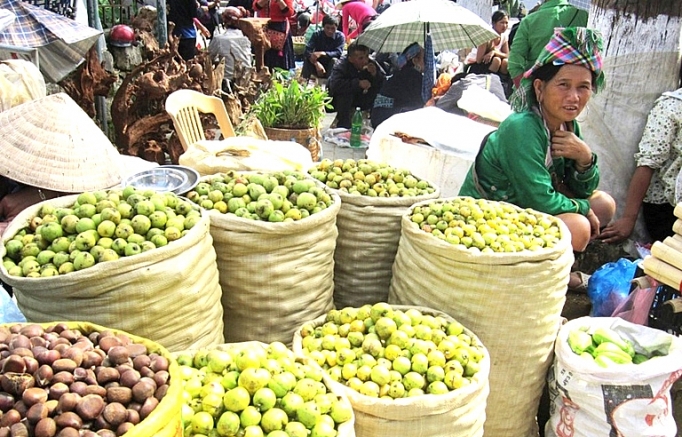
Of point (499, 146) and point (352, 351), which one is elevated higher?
point (499, 146)

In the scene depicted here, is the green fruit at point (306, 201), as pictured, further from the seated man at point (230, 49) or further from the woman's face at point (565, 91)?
the seated man at point (230, 49)

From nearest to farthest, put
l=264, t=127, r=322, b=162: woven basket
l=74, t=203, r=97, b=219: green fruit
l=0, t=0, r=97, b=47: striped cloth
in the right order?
1. l=74, t=203, r=97, b=219: green fruit
2. l=0, t=0, r=97, b=47: striped cloth
3. l=264, t=127, r=322, b=162: woven basket

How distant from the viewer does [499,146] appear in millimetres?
2992

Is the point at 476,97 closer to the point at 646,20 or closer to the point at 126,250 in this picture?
the point at 646,20

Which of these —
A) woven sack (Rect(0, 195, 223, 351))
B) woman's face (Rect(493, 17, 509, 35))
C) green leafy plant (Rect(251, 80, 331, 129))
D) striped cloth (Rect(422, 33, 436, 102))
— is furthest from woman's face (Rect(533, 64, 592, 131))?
woman's face (Rect(493, 17, 509, 35))

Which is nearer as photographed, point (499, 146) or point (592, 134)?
point (499, 146)

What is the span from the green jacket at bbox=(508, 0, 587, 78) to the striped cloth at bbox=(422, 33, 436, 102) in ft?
4.96

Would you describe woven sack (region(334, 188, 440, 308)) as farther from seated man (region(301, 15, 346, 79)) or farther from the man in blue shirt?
seated man (region(301, 15, 346, 79))

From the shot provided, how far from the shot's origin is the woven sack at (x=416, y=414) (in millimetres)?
1812

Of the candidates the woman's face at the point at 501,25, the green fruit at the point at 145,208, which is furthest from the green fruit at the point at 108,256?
the woman's face at the point at 501,25

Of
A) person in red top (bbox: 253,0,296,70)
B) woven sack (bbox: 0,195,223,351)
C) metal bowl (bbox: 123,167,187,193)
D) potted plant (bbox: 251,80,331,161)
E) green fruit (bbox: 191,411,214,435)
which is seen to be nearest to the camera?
green fruit (bbox: 191,411,214,435)

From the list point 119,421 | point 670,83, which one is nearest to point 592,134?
point 670,83

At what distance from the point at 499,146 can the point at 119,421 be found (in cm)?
230

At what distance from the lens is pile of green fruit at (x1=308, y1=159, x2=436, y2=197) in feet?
9.04
